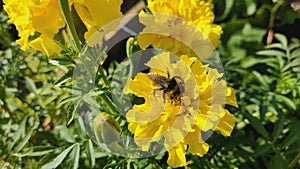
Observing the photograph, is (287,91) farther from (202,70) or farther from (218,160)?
(202,70)

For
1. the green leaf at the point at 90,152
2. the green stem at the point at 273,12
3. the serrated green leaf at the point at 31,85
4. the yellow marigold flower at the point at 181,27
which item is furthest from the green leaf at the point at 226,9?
the green leaf at the point at 90,152

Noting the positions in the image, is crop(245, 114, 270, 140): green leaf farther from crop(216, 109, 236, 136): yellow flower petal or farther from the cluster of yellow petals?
the cluster of yellow petals

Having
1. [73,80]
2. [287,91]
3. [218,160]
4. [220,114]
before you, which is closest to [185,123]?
[220,114]

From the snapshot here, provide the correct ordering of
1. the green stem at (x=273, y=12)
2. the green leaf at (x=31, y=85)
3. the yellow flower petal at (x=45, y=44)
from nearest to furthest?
1. the yellow flower petal at (x=45, y=44)
2. the green leaf at (x=31, y=85)
3. the green stem at (x=273, y=12)

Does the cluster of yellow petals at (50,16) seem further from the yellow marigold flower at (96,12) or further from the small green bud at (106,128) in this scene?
the small green bud at (106,128)


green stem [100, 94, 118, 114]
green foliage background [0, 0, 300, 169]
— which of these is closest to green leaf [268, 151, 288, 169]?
green foliage background [0, 0, 300, 169]

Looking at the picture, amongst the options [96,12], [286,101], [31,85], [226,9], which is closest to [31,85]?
[31,85]
